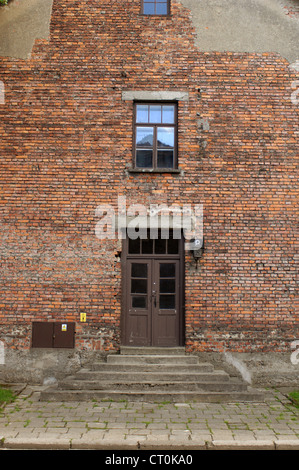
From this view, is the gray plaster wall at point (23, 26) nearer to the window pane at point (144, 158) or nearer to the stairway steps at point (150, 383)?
the window pane at point (144, 158)

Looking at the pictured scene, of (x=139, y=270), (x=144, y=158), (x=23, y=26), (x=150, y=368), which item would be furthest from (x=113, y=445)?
(x=23, y=26)

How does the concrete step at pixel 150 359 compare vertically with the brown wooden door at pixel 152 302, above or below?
below

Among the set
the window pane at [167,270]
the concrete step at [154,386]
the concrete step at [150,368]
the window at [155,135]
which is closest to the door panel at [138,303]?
the window pane at [167,270]

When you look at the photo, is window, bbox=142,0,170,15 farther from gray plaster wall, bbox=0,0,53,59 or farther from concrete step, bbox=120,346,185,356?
concrete step, bbox=120,346,185,356

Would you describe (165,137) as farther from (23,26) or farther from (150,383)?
(150,383)

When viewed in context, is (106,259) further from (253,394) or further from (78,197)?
(253,394)

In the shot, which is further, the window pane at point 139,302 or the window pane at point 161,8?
the window pane at point 161,8

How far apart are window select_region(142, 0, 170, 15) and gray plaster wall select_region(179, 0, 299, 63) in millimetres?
474

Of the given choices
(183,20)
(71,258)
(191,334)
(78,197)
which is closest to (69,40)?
(183,20)

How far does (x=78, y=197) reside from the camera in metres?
8.31

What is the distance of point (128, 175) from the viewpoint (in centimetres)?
845

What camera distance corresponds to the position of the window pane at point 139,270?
848 centimetres

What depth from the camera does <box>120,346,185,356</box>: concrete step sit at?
7855 mm
